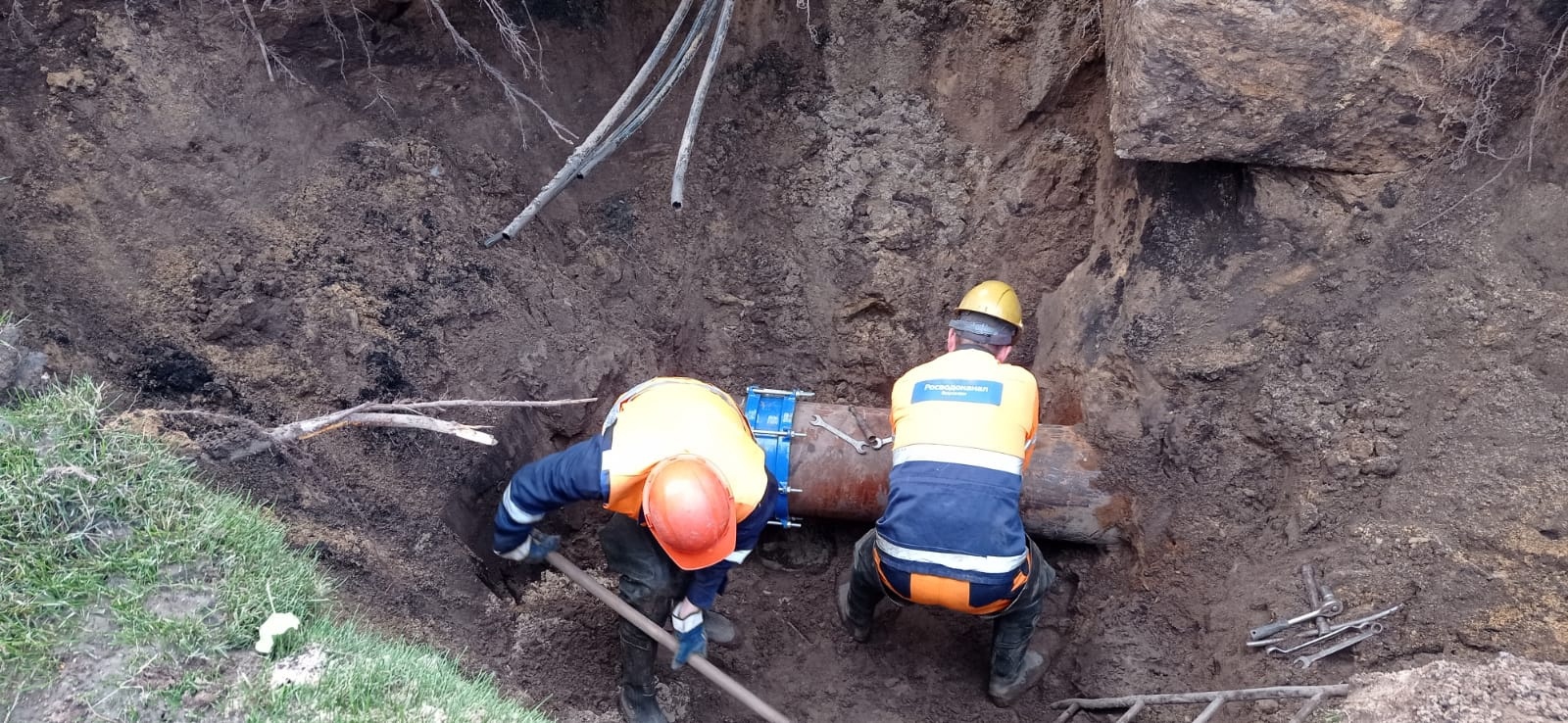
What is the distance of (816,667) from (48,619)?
2.71 m

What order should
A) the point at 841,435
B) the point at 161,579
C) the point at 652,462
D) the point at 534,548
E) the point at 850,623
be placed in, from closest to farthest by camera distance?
the point at 161,579, the point at 652,462, the point at 534,548, the point at 841,435, the point at 850,623

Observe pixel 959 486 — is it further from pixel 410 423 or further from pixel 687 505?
pixel 410 423

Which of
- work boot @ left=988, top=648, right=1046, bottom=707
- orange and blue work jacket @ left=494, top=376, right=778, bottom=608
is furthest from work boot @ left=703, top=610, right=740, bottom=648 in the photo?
work boot @ left=988, top=648, right=1046, bottom=707

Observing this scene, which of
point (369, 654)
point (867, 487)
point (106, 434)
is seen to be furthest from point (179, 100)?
point (867, 487)

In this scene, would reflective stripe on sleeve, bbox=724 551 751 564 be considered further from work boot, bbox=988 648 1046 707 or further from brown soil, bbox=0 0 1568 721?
work boot, bbox=988 648 1046 707

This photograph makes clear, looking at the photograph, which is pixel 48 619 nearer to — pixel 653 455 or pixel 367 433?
pixel 367 433

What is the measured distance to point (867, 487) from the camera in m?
3.64

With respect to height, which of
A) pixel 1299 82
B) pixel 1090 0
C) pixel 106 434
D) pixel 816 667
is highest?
pixel 1090 0

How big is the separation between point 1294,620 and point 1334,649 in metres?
0.14

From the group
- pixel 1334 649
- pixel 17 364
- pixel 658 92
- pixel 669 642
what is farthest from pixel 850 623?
pixel 17 364

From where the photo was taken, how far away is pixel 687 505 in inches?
104

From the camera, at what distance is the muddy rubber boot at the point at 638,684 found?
338cm

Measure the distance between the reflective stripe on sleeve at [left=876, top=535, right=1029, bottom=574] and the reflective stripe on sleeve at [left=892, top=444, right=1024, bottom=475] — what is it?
0.97ft

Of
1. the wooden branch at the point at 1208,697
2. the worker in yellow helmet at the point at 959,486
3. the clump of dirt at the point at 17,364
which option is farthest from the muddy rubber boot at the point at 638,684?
the clump of dirt at the point at 17,364
